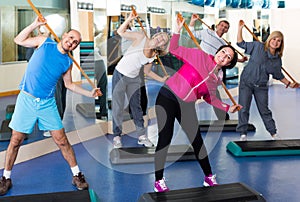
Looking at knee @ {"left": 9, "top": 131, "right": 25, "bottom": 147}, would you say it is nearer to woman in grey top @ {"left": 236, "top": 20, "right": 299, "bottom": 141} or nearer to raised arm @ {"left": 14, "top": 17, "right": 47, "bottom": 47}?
raised arm @ {"left": 14, "top": 17, "right": 47, "bottom": 47}

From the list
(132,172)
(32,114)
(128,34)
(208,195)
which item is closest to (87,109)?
(128,34)

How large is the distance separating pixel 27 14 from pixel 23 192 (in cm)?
351

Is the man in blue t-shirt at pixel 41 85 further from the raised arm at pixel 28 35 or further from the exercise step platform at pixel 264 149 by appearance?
the exercise step platform at pixel 264 149

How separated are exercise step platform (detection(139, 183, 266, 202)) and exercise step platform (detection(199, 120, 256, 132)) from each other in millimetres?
2769

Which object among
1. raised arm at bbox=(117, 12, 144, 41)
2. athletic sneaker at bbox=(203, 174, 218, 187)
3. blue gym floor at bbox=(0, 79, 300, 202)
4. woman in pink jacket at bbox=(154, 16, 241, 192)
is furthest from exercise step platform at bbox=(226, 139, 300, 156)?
raised arm at bbox=(117, 12, 144, 41)

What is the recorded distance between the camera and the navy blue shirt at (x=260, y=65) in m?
4.92

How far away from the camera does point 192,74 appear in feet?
10.4

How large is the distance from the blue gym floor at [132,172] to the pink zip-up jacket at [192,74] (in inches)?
37.7

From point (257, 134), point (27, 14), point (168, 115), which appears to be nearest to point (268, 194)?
point (168, 115)

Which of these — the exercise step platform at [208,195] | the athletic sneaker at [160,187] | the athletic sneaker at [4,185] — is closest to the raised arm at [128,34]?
the athletic sneaker at [160,187]

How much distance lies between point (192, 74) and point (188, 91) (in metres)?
0.13

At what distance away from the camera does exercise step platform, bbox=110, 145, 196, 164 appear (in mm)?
4414

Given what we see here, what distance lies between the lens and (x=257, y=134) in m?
5.80

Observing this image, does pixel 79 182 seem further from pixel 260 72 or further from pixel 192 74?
pixel 260 72
